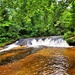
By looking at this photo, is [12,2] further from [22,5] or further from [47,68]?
[47,68]

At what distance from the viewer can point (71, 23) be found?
20.4 m

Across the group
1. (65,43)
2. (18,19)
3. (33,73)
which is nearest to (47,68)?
(33,73)

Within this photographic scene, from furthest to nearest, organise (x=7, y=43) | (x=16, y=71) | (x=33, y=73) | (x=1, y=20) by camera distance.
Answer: (x=1, y=20), (x=7, y=43), (x=16, y=71), (x=33, y=73)

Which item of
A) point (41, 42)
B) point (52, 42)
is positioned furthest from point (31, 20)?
point (52, 42)

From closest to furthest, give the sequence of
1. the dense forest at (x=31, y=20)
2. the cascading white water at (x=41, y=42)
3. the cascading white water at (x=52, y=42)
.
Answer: the cascading white water at (x=52, y=42), the cascading white water at (x=41, y=42), the dense forest at (x=31, y=20)

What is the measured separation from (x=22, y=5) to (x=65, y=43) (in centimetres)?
1627

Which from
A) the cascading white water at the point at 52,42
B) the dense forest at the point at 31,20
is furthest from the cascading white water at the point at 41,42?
the dense forest at the point at 31,20

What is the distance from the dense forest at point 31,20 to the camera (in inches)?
894

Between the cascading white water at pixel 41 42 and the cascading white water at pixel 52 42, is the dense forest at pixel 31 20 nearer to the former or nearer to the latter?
the cascading white water at pixel 52 42

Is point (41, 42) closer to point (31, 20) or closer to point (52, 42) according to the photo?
point (52, 42)

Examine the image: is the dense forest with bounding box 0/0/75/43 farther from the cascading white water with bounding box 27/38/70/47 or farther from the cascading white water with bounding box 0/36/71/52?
the cascading white water with bounding box 0/36/71/52

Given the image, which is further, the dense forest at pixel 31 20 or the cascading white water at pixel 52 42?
the dense forest at pixel 31 20

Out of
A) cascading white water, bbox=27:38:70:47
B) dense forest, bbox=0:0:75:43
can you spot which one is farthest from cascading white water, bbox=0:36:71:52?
dense forest, bbox=0:0:75:43

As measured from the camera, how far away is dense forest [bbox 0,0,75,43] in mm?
22703
